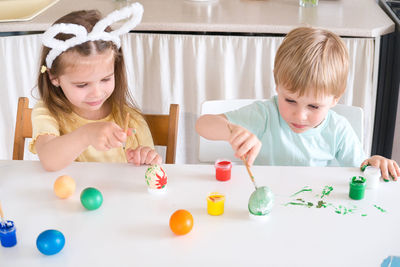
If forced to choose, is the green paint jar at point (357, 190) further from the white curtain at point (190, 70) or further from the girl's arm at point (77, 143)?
the white curtain at point (190, 70)

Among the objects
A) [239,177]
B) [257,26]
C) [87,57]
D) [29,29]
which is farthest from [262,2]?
[239,177]

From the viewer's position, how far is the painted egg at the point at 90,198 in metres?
1.04

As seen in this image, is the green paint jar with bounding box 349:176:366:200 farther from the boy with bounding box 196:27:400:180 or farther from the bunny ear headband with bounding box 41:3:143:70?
the bunny ear headband with bounding box 41:3:143:70

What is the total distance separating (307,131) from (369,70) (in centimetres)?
80

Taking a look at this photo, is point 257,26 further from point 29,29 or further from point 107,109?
point 29,29

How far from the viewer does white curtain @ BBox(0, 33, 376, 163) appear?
7.00 ft

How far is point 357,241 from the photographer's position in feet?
3.15

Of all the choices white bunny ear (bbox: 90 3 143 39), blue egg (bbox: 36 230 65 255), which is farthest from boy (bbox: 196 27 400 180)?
blue egg (bbox: 36 230 65 255)

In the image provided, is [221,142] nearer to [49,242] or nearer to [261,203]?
[261,203]

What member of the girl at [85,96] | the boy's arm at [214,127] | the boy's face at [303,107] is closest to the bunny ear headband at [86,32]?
the girl at [85,96]

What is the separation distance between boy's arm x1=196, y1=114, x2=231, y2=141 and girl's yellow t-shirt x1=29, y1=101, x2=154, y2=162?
190 millimetres

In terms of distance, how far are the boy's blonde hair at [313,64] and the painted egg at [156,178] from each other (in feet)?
1.44

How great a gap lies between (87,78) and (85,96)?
53 millimetres

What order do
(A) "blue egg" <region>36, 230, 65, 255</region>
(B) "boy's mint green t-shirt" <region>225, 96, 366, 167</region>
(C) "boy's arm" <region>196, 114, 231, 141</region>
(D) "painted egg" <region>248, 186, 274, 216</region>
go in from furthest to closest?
(B) "boy's mint green t-shirt" <region>225, 96, 366, 167</region> < (C) "boy's arm" <region>196, 114, 231, 141</region> < (D) "painted egg" <region>248, 186, 274, 216</region> < (A) "blue egg" <region>36, 230, 65, 255</region>
